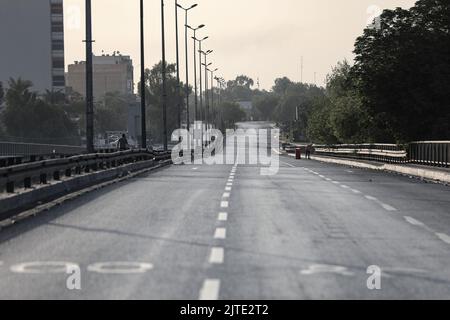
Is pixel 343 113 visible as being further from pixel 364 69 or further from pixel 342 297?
pixel 342 297

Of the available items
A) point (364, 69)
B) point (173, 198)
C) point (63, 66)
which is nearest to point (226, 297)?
point (173, 198)

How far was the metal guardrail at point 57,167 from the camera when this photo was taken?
56.1ft

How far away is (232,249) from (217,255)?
56 cm

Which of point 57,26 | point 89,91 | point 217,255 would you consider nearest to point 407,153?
point 89,91

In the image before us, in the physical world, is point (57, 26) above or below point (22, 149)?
above

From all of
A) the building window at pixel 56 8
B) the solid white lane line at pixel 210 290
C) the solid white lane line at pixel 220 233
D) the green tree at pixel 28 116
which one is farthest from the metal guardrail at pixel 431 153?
the building window at pixel 56 8

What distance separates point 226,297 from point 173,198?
1201cm

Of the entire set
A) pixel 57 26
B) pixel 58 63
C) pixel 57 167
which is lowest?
pixel 57 167

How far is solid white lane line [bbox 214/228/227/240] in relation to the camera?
11969 millimetres

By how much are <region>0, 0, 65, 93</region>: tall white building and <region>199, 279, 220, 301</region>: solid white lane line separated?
501 feet

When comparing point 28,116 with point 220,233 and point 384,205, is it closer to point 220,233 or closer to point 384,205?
point 384,205

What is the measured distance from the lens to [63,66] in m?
162

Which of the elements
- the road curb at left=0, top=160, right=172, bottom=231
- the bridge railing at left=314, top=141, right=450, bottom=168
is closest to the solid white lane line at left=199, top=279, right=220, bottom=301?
the road curb at left=0, top=160, right=172, bottom=231

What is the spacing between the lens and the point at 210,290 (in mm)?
7969
